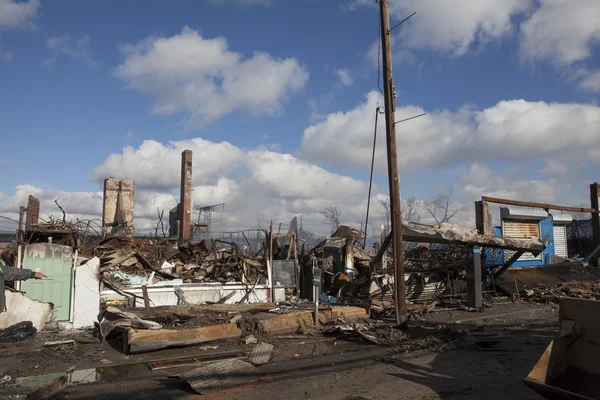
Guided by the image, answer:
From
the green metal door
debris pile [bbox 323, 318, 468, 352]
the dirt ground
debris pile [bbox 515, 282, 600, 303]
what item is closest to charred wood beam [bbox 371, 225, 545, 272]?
debris pile [bbox 515, 282, 600, 303]

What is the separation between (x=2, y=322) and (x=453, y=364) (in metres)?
10.8

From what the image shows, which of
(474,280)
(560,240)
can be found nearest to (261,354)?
(474,280)

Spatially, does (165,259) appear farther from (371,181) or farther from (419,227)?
(419,227)

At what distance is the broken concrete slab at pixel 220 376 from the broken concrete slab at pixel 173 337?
2115 millimetres

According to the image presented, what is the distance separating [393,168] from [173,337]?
734cm

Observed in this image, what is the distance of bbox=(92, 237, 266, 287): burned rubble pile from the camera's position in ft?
49.9

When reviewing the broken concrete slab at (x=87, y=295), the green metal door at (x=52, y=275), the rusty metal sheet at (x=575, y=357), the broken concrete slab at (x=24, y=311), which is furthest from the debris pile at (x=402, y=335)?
the broken concrete slab at (x=24, y=311)

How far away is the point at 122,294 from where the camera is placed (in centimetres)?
1379

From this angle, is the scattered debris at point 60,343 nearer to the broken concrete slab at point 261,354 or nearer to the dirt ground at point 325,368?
the dirt ground at point 325,368

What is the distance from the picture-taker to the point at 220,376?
7.56 m

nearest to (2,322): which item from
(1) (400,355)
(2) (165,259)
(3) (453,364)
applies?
(2) (165,259)

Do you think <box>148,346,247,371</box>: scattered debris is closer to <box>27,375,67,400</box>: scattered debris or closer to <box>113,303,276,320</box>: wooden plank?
<box>27,375,67,400</box>: scattered debris

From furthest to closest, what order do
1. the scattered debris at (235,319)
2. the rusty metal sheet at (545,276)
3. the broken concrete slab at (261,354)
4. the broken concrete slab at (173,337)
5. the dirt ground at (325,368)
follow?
the rusty metal sheet at (545,276) → the scattered debris at (235,319) → the broken concrete slab at (173,337) → the broken concrete slab at (261,354) → the dirt ground at (325,368)

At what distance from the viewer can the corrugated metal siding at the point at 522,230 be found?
2412 centimetres
